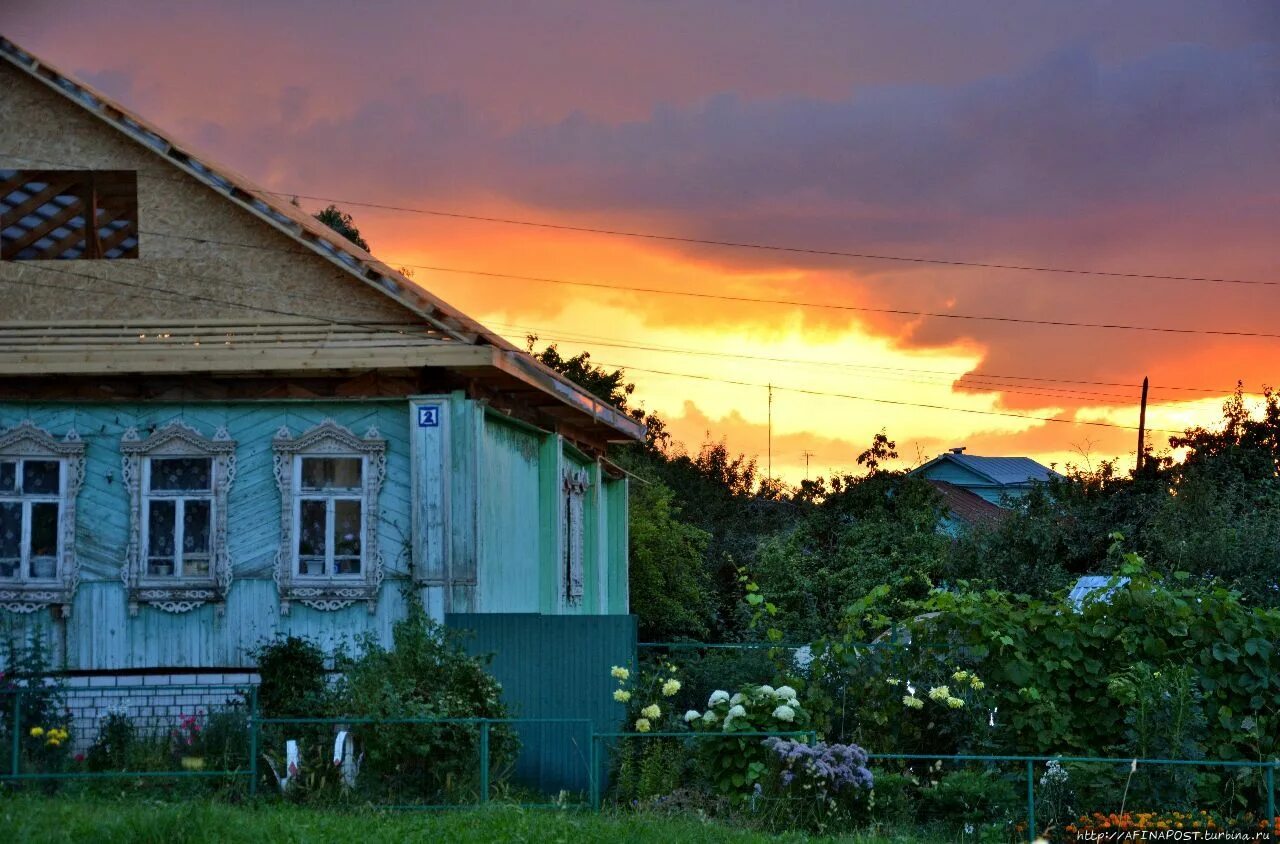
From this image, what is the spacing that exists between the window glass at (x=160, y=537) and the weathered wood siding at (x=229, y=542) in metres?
0.27

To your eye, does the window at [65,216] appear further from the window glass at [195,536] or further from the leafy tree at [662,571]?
the leafy tree at [662,571]

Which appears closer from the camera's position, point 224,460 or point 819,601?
point 224,460

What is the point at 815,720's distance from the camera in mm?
13484

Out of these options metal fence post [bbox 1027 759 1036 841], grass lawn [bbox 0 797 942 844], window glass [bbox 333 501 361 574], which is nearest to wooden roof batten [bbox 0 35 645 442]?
window glass [bbox 333 501 361 574]

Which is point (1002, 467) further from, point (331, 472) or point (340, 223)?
point (331, 472)

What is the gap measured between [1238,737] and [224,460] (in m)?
10.1

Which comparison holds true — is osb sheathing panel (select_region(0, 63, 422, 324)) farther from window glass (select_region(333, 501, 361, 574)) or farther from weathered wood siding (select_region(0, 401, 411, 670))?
window glass (select_region(333, 501, 361, 574))

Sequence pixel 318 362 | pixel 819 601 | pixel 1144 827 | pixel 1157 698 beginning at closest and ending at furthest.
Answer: pixel 1144 827, pixel 1157 698, pixel 318 362, pixel 819 601

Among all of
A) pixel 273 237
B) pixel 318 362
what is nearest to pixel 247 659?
pixel 318 362

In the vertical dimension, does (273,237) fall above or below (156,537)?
above

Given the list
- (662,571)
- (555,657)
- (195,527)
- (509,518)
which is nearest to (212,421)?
(195,527)

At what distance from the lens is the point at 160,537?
15.8 m

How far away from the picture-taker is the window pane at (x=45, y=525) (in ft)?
52.2

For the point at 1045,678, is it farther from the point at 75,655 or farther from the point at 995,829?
the point at 75,655
